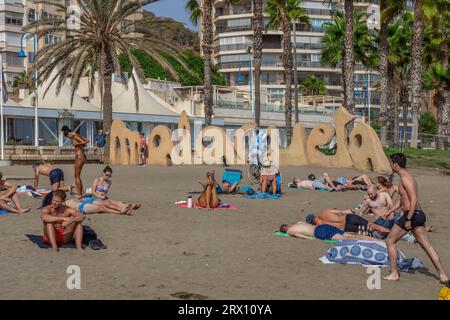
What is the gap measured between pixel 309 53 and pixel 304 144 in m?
59.3

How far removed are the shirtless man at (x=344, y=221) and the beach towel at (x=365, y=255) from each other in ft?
5.26

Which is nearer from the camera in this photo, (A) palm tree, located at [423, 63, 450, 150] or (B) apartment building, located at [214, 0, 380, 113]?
(A) palm tree, located at [423, 63, 450, 150]

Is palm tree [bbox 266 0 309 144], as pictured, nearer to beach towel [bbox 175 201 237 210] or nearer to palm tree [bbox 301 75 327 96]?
beach towel [bbox 175 201 237 210]

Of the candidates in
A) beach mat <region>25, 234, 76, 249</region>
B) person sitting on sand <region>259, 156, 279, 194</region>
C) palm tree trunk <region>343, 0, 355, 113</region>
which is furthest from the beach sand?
palm tree trunk <region>343, 0, 355, 113</region>

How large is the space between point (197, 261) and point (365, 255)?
7.07 feet

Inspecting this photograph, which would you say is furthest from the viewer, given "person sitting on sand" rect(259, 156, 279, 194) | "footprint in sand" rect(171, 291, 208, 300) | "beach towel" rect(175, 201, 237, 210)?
"person sitting on sand" rect(259, 156, 279, 194)

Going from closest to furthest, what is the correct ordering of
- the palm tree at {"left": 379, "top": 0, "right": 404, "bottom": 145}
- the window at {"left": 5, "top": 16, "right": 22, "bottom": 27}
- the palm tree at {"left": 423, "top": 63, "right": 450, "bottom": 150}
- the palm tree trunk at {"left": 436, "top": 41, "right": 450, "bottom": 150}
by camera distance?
the palm tree at {"left": 379, "top": 0, "right": 404, "bottom": 145}, the palm tree at {"left": 423, "top": 63, "right": 450, "bottom": 150}, the palm tree trunk at {"left": 436, "top": 41, "right": 450, "bottom": 150}, the window at {"left": 5, "top": 16, "right": 22, "bottom": 27}

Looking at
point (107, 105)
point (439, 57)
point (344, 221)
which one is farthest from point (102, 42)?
point (439, 57)

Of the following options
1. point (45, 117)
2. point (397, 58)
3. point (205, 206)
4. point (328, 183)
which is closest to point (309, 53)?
point (397, 58)

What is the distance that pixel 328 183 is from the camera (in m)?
18.1

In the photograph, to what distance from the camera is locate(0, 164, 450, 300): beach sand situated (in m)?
6.64

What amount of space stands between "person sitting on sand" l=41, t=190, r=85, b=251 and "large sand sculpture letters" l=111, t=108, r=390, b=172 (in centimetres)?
1715

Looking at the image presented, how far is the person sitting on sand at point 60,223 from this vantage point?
8.59 meters

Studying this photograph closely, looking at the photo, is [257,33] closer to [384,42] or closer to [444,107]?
[384,42]
